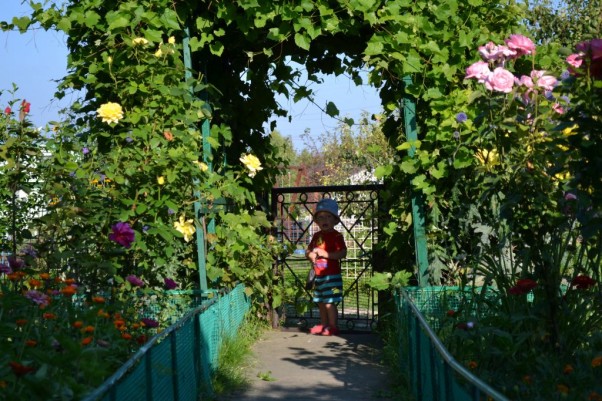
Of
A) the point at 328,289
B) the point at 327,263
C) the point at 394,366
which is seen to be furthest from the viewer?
the point at 327,263

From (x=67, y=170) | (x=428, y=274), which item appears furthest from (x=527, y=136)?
(x=67, y=170)

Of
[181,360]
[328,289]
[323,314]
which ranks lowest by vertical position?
[323,314]

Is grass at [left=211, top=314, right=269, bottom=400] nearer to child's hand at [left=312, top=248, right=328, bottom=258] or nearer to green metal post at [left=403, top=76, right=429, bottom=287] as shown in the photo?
child's hand at [left=312, top=248, right=328, bottom=258]

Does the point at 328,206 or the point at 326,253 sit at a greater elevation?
the point at 328,206

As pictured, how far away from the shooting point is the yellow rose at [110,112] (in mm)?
6355

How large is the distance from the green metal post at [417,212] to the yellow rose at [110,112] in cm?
216

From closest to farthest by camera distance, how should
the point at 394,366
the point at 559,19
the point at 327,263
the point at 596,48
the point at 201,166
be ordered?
the point at 596,48 → the point at 394,366 → the point at 201,166 → the point at 327,263 → the point at 559,19

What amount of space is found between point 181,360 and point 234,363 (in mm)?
1972

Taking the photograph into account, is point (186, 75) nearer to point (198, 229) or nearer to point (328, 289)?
point (198, 229)

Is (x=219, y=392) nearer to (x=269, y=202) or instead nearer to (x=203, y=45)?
(x=203, y=45)

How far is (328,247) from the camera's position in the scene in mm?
9234

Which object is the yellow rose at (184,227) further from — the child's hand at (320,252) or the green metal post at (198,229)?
the child's hand at (320,252)

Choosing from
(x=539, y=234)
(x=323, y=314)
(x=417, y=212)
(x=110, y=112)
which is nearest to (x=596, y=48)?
(x=539, y=234)

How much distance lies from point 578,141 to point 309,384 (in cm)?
299
